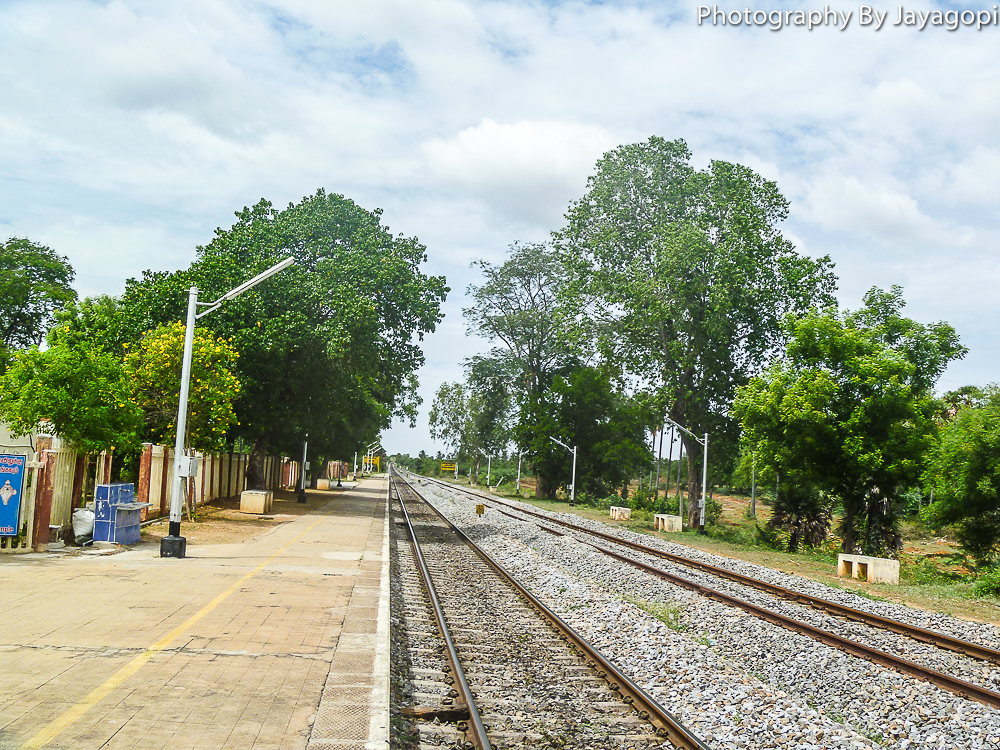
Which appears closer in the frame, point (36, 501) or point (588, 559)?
point (36, 501)

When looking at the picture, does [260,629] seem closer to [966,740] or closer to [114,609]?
[114,609]

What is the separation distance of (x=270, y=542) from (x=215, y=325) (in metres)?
13.4

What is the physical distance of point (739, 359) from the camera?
40.5m

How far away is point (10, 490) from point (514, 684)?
987 centimetres

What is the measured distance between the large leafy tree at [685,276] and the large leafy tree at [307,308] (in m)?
9.64

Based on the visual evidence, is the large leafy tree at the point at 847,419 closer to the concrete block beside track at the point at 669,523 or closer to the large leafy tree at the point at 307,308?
the concrete block beside track at the point at 669,523

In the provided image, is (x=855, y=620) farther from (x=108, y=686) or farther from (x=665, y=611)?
(x=108, y=686)

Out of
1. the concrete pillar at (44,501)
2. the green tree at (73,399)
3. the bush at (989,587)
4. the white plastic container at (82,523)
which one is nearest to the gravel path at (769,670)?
the bush at (989,587)

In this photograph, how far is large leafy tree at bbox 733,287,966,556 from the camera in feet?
91.3

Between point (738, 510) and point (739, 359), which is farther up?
point (739, 359)

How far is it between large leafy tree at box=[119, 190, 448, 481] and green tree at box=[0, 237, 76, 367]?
22213 millimetres

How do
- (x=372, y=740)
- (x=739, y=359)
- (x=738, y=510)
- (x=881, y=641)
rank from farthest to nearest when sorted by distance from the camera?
(x=738, y=510)
(x=739, y=359)
(x=881, y=641)
(x=372, y=740)

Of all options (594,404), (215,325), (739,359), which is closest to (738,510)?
(594,404)

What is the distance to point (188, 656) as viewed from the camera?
7.93 m
